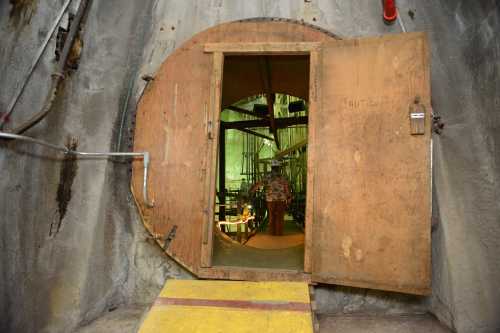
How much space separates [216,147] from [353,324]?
1.80 m

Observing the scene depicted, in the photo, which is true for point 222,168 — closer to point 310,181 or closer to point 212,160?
point 212,160

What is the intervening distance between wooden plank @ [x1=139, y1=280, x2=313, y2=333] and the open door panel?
0.40m

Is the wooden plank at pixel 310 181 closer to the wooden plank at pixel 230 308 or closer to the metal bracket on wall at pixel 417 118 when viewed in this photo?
the wooden plank at pixel 230 308

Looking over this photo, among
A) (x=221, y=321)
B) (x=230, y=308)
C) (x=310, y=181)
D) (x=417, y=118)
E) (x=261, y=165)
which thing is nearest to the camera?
(x=221, y=321)

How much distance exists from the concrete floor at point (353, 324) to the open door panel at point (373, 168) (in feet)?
1.10

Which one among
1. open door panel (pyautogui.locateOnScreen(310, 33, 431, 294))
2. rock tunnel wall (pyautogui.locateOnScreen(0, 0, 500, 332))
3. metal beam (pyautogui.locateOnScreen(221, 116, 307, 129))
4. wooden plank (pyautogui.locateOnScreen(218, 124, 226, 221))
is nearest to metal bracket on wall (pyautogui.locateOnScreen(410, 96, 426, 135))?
open door panel (pyautogui.locateOnScreen(310, 33, 431, 294))

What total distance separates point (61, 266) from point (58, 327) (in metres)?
0.43

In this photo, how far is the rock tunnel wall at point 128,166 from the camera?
2.08m

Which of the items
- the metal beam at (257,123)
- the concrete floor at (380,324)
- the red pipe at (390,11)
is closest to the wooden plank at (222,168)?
the metal beam at (257,123)

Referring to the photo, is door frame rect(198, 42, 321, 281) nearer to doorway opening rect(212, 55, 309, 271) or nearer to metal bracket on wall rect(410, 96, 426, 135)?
doorway opening rect(212, 55, 309, 271)

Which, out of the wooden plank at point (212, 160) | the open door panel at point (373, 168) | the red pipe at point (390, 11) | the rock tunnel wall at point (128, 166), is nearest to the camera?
the rock tunnel wall at point (128, 166)

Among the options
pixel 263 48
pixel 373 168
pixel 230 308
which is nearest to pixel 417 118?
pixel 373 168

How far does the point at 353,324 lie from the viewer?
2.39 metres

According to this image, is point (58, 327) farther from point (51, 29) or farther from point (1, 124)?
point (51, 29)
